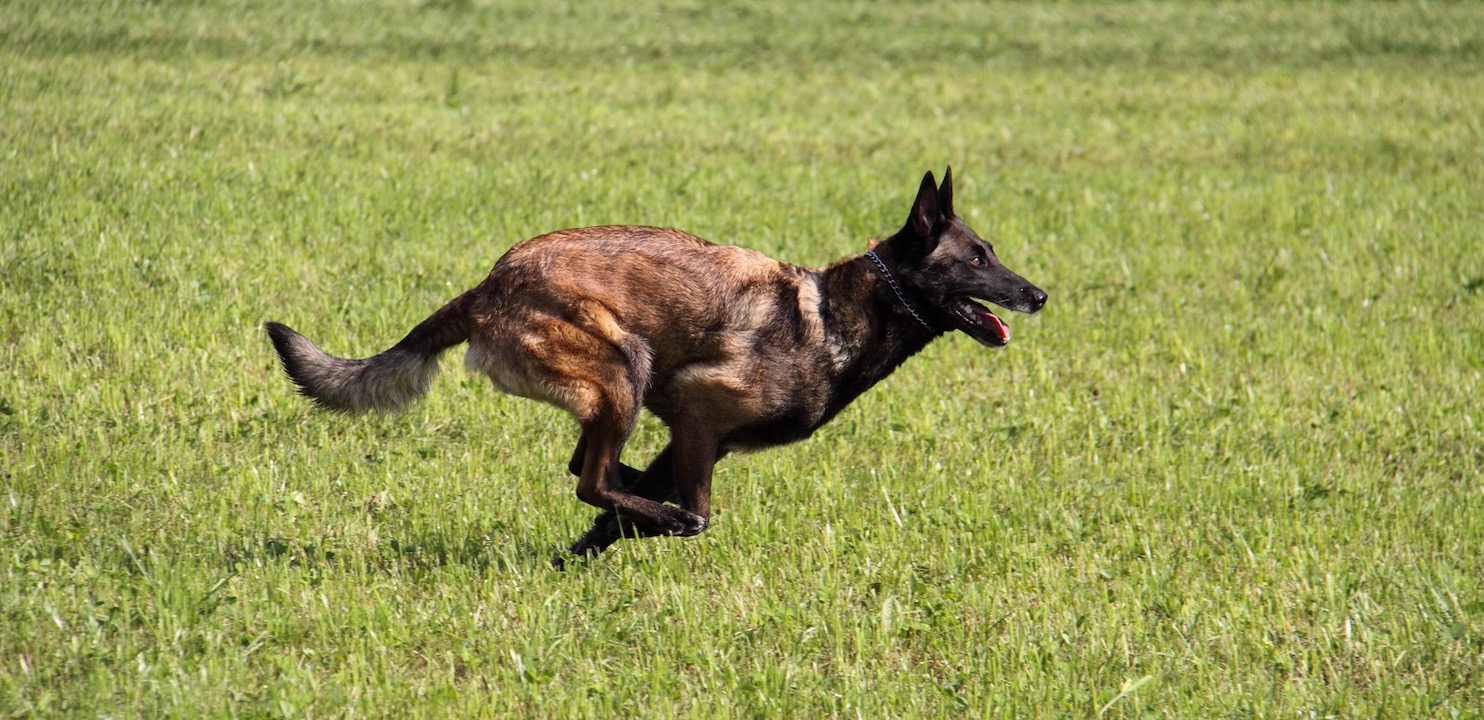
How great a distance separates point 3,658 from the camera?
4.80 m

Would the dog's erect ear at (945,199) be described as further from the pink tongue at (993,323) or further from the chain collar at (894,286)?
the pink tongue at (993,323)

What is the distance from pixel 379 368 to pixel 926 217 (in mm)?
2370

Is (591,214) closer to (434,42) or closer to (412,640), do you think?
(412,640)

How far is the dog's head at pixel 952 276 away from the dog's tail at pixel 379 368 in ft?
6.18

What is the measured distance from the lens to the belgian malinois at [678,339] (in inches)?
229

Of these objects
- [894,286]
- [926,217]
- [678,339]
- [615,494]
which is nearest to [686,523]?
[615,494]

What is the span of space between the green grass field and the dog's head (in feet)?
3.19

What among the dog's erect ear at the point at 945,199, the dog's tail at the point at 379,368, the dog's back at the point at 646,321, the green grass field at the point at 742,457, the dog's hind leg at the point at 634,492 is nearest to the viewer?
the green grass field at the point at 742,457

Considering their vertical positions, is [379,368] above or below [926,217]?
below

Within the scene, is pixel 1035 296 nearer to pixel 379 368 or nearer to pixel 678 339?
pixel 678 339

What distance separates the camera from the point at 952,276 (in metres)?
6.27

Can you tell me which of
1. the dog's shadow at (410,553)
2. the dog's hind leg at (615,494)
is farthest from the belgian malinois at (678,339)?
the dog's shadow at (410,553)

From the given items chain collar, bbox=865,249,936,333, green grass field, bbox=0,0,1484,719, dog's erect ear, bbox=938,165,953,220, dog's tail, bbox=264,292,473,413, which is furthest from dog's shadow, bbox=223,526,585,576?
dog's erect ear, bbox=938,165,953,220

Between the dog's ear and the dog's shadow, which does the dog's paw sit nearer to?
the dog's shadow
